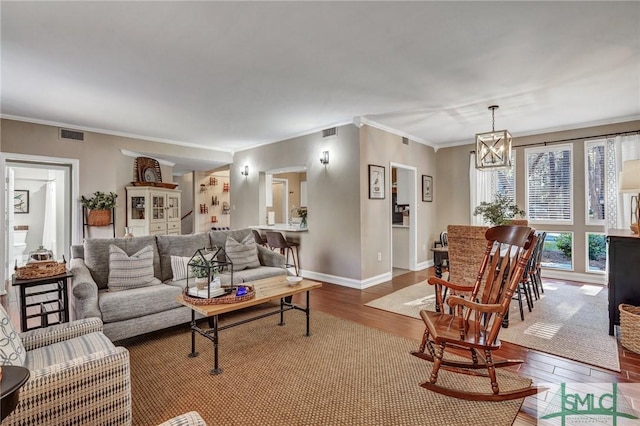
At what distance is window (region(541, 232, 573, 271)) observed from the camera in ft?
17.8

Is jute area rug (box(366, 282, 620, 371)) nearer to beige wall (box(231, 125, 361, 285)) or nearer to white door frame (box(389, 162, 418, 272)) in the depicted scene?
beige wall (box(231, 125, 361, 285))

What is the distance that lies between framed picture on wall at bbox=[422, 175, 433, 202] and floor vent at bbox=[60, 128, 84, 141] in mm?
6147

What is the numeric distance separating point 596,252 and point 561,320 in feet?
8.79

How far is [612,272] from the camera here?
9.92 ft

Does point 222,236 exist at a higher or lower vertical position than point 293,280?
higher

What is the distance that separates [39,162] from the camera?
15.9ft

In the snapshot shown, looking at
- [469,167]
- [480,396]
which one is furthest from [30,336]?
[469,167]

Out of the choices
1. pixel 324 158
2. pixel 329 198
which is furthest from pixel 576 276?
pixel 324 158

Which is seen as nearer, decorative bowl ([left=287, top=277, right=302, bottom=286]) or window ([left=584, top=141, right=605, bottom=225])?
decorative bowl ([left=287, top=277, right=302, bottom=286])

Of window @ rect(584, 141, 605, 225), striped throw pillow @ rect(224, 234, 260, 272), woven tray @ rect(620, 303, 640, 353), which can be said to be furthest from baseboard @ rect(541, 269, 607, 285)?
striped throw pillow @ rect(224, 234, 260, 272)

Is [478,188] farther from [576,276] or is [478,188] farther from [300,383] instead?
[300,383]

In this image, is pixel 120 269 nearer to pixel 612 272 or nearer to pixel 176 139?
pixel 176 139

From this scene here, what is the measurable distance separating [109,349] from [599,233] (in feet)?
21.6

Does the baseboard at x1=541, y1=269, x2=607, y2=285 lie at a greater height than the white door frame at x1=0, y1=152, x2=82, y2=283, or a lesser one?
lesser
